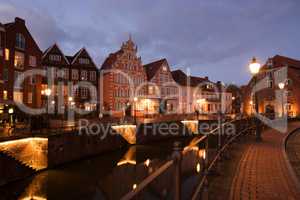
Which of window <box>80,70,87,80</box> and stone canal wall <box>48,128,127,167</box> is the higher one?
window <box>80,70,87,80</box>

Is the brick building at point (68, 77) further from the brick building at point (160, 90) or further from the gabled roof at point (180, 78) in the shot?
the gabled roof at point (180, 78)

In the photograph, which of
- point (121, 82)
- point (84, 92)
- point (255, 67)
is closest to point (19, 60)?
point (84, 92)

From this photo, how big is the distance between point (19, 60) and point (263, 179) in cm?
3638

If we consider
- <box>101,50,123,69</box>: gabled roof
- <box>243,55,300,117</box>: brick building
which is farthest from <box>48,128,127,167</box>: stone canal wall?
<box>243,55,300,117</box>: brick building

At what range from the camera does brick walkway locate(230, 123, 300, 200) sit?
6324mm

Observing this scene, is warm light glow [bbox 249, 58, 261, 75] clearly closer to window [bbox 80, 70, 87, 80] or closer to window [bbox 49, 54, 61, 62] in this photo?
window [bbox 49, 54, 61, 62]

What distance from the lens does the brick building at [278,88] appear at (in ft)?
163

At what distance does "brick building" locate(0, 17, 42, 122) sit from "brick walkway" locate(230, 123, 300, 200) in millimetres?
29895

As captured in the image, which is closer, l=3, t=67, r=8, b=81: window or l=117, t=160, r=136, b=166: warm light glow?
l=117, t=160, r=136, b=166: warm light glow

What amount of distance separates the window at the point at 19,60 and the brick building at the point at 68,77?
25.7ft

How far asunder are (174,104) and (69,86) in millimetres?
24748

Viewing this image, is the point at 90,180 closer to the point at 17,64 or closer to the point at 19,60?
the point at 17,64

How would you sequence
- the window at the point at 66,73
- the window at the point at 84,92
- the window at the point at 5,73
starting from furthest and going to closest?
the window at the point at 84,92
the window at the point at 66,73
the window at the point at 5,73

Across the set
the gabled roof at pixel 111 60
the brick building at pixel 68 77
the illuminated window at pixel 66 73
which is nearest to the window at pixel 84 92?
the brick building at pixel 68 77
